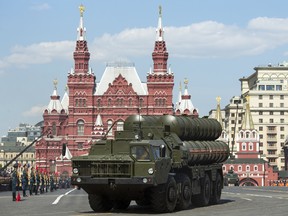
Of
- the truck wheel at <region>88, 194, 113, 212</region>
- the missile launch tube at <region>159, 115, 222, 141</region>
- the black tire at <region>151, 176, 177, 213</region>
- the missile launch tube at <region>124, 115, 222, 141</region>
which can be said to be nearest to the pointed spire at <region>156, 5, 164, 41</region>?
the missile launch tube at <region>159, 115, 222, 141</region>

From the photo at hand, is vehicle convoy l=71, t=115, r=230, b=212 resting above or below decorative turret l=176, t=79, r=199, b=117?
below

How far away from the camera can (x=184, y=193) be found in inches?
1056

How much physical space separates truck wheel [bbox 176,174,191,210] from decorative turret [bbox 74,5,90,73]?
134 m

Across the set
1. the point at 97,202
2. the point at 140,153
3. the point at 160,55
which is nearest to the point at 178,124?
the point at 140,153

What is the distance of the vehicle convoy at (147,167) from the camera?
24516mm

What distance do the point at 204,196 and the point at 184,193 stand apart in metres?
2.65

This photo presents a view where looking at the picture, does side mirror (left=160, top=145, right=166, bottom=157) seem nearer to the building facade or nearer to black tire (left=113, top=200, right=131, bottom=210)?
black tire (left=113, top=200, right=131, bottom=210)

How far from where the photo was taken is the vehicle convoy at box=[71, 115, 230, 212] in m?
24.5

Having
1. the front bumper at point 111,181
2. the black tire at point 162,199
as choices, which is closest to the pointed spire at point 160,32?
the black tire at point 162,199

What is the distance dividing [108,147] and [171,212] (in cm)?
297

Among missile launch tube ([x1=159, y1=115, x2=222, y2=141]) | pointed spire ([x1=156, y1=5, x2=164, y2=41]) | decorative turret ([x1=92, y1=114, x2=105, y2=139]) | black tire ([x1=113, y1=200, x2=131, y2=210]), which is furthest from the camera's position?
pointed spire ([x1=156, y1=5, x2=164, y2=41])

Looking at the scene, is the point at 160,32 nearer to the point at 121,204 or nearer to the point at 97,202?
the point at 121,204

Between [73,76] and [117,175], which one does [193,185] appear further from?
[73,76]

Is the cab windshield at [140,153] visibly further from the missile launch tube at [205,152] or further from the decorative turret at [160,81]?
the decorative turret at [160,81]
